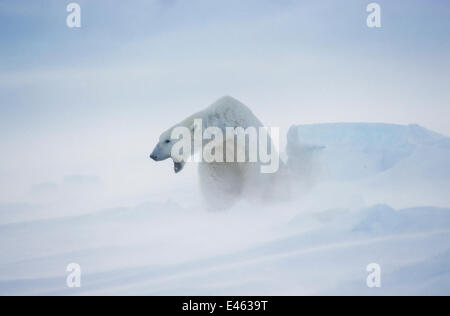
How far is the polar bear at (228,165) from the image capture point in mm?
2223

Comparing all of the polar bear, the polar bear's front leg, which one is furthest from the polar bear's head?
the polar bear's front leg

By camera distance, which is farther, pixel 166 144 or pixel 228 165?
pixel 228 165

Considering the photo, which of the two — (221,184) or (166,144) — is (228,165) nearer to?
(221,184)

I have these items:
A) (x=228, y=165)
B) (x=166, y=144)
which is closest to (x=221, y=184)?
(x=228, y=165)

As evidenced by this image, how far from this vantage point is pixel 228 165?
7.68 feet

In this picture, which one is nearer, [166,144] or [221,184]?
[166,144]

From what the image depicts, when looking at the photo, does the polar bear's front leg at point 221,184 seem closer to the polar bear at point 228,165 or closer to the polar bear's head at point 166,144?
the polar bear at point 228,165

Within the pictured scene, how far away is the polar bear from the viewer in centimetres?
222

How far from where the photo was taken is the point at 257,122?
2297mm

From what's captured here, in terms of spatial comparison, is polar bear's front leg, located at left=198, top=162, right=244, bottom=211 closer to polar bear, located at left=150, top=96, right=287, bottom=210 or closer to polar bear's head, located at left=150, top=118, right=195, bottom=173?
polar bear, located at left=150, top=96, right=287, bottom=210

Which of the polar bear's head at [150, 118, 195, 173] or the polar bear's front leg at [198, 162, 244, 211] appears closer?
the polar bear's head at [150, 118, 195, 173]

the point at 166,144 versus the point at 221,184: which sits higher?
the point at 166,144
